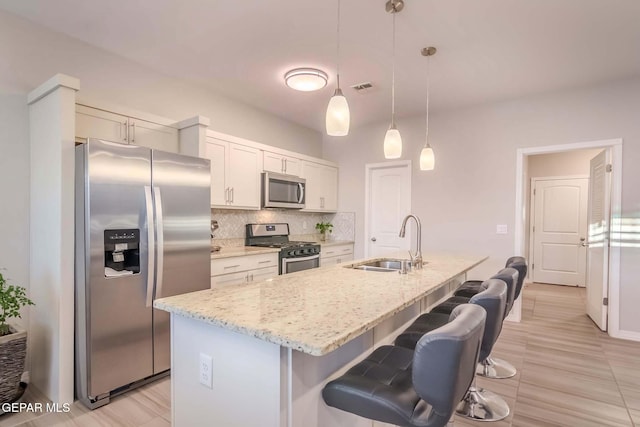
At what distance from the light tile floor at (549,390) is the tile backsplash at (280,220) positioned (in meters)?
1.79

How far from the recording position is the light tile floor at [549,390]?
2078 millimetres

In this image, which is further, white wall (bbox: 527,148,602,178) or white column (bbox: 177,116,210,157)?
white wall (bbox: 527,148,602,178)

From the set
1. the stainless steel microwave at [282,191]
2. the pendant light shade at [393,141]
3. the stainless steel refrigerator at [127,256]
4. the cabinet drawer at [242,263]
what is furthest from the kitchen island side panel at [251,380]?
the stainless steel microwave at [282,191]

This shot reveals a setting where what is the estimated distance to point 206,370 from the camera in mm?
1348

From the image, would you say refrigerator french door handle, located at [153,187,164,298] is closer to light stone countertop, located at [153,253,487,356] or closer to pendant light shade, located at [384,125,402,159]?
light stone countertop, located at [153,253,487,356]

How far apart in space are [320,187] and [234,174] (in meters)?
1.64

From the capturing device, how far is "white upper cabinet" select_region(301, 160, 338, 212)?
486 centimetres

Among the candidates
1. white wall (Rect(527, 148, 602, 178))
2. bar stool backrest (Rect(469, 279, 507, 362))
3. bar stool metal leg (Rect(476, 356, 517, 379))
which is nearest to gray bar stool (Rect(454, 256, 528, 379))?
bar stool metal leg (Rect(476, 356, 517, 379))

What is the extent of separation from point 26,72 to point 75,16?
56 centimetres

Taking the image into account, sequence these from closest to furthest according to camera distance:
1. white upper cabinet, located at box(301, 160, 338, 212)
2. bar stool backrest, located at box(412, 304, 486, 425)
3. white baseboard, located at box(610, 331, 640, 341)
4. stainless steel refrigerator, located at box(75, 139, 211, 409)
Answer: bar stool backrest, located at box(412, 304, 486, 425) < stainless steel refrigerator, located at box(75, 139, 211, 409) < white baseboard, located at box(610, 331, 640, 341) < white upper cabinet, located at box(301, 160, 338, 212)

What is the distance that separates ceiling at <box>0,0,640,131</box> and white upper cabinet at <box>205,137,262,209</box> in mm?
703

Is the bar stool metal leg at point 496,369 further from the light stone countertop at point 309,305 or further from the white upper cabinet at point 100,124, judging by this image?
the white upper cabinet at point 100,124

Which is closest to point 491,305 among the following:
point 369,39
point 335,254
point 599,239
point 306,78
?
point 369,39

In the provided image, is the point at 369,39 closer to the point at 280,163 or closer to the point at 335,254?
the point at 280,163
